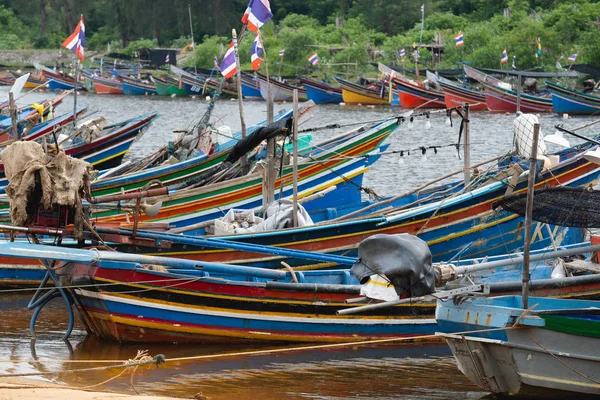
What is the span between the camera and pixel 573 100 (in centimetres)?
4062

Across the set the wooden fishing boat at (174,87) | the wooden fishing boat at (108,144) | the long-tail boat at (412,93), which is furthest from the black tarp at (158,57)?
the wooden fishing boat at (108,144)

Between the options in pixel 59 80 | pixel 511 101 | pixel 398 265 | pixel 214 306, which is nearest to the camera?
pixel 398 265

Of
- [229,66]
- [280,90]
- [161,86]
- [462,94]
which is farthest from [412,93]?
[229,66]

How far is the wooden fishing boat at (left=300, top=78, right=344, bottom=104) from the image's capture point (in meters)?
51.2

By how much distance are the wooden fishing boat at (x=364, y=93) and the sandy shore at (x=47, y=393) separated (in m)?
41.4

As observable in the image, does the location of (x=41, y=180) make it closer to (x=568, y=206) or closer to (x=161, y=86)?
(x=568, y=206)

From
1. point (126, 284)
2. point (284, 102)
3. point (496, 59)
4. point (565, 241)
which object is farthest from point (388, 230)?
point (496, 59)

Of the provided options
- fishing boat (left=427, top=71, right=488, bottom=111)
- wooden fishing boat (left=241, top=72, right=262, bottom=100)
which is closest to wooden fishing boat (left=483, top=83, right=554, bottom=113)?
fishing boat (left=427, top=71, right=488, bottom=111)

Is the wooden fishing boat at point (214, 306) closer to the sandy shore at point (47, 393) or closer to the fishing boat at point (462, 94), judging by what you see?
the sandy shore at point (47, 393)

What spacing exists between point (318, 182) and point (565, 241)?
15.0 feet

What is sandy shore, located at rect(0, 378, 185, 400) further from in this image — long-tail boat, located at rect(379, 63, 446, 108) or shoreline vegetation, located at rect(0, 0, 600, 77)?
shoreline vegetation, located at rect(0, 0, 600, 77)

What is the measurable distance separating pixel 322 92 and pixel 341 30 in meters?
14.9

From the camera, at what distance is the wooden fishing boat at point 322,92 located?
51219 mm

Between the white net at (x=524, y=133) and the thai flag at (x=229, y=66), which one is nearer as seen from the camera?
the white net at (x=524, y=133)
